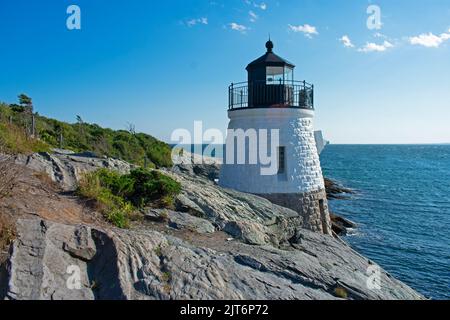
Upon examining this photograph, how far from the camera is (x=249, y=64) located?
14539mm

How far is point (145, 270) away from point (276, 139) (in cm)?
939

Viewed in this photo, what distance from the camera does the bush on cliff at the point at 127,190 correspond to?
771 centimetres

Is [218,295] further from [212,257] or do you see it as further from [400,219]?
[400,219]

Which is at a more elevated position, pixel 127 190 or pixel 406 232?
pixel 127 190

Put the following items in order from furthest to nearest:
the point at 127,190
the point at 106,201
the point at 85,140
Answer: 1. the point at 85,140
2. the point at 127,190
3. the point at 106,201

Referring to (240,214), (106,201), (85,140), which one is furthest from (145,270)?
(85,140)

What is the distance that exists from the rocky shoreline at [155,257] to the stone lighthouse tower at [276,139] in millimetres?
4692

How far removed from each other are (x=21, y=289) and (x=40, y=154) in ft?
20.1

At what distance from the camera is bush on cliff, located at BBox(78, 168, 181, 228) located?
25.3 ft

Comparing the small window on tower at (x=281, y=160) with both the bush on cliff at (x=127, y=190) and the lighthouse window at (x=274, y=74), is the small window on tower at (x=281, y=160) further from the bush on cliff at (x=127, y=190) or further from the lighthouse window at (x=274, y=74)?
the bush on cliff at (x=127, y=190)

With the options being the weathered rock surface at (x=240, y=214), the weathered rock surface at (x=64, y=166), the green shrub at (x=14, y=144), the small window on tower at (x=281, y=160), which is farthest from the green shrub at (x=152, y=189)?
the small window on tower at (x=281, y=160)

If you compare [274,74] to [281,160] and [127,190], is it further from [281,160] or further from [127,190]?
[127,190]

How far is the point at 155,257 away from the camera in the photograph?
556 cm
